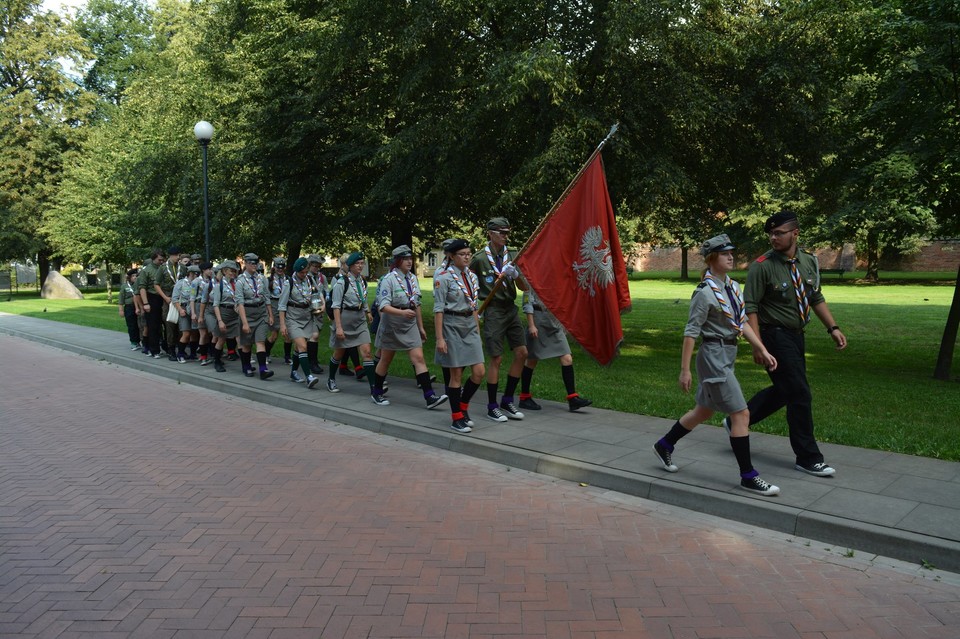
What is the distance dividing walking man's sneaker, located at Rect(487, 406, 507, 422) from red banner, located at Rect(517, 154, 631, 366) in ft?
4.69

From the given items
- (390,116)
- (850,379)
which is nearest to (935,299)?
(850,379)

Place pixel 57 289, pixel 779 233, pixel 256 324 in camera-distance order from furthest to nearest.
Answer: pixel 57 289, pixel 256 324, pixel 779 233

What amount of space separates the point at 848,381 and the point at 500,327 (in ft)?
20.5

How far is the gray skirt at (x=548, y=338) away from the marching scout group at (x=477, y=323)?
12mm

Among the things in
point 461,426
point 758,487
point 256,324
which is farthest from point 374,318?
point 758,487

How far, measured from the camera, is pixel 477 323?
8031 millimetres

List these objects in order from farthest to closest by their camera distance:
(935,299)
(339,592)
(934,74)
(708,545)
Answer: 1. (935,299)
2. (934,74)
3. (708,545)
4. (339,592)

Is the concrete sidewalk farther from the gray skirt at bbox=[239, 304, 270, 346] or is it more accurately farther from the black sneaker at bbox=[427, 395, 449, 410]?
the gray skirt at bbox=[239, 304, 270, 346]

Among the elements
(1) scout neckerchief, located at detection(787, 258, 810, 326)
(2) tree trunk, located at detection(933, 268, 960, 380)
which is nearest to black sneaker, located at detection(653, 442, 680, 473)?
(1) scout neckerchief, located at detection(787, 258, 810, 326)

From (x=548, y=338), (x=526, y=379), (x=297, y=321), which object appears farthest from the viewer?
(x=297, y=321)

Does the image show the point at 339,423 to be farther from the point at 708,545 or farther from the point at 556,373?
the point at 708,545

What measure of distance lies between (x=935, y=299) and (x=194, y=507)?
3034cm

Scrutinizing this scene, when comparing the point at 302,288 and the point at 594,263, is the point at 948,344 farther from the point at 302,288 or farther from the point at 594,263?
the point at 302,288

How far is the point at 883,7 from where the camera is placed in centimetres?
1041
